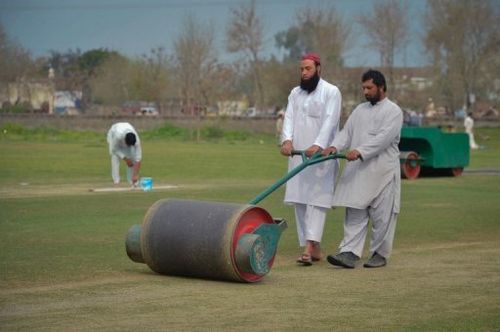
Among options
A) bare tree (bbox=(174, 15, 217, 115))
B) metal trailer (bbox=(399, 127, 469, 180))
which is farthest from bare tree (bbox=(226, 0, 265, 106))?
metal trailer (bbox=(399, 127, 469, 180))

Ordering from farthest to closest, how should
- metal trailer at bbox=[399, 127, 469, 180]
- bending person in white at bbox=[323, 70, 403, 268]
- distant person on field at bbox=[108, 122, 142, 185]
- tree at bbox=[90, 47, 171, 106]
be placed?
tree at bbox=[90, 47, 171, 106] → metal trailer at bbox=[399, 127, 469, 180] → distant person on field at bbox=[108, 122, 142, 185] → bending person in white at bbox=[323, 70, 403, 268]

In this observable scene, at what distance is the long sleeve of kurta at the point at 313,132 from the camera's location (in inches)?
476

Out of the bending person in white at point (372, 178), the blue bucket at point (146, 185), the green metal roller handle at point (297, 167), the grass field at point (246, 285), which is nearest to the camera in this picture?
the grass field at point (246, 285)

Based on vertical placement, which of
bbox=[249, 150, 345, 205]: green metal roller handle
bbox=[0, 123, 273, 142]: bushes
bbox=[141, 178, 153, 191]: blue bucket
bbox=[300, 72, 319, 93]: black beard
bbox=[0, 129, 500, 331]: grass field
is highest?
bbox=[300, 72, 319, 93]: black beard

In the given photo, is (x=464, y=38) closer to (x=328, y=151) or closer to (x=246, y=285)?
(x=328, y=151)

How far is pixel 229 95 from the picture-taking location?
288 ft

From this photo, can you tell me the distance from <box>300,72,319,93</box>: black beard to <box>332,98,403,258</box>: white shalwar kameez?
545 millimetres

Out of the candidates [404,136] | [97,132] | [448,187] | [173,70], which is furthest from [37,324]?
[173,70]

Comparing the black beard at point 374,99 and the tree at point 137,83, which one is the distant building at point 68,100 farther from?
the black beard at point 374,99

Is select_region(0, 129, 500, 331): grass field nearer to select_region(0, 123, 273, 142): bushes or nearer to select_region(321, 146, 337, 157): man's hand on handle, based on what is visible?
select_region(321, 146, 337, 157): man's hand on handle

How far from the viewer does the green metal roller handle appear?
11086 mm

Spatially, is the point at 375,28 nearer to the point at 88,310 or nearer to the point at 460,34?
the point at 460,34

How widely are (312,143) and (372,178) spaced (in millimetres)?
761

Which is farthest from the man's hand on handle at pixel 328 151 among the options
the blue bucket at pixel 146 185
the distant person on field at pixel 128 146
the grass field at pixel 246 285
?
the distant person on field at pixel 128 146
